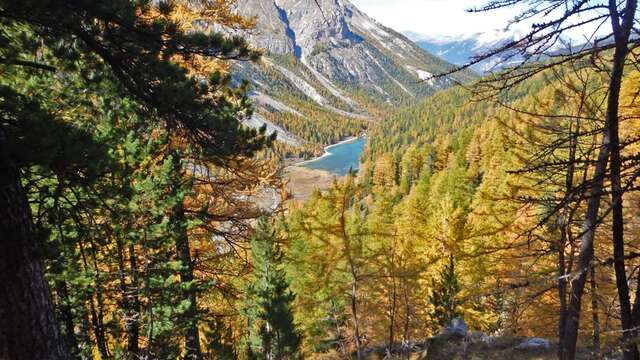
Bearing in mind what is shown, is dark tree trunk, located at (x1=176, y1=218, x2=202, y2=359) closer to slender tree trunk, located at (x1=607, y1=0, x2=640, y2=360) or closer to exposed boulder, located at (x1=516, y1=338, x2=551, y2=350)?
slender tree trunk, located at (x1=607, y1=0, x2=640, y2=360)

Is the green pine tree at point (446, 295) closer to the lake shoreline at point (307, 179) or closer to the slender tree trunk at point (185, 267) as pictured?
the slender tree trunk at point (185, 267)

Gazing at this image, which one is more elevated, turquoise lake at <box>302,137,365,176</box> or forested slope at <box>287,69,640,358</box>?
turquoise lake at <box>302,137,365,176</box>

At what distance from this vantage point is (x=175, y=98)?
544cm

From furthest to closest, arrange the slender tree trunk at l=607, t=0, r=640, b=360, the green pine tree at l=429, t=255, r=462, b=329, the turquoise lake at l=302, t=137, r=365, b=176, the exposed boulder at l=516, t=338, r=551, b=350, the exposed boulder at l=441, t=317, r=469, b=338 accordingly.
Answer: the turquoise lake at l=302, t=137, r=365, b=176, the green pine tree at l=429, t=255, r=462, b=329, the exposed boulder at l=441, t=317, r=469, b=338, the exposed boulder at l=516, t=338, r=551, b=350, the slender tree trunk at l=607, t=0, r=640, b=360

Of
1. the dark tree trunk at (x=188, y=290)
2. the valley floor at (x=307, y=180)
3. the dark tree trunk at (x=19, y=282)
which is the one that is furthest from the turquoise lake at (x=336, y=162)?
the dark tree trunk at (x=19, y=282)

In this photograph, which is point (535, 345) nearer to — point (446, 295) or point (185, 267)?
point (446, 295)

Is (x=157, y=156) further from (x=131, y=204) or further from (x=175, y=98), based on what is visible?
(x=175, y=98)

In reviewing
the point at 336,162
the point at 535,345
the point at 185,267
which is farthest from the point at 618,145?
the point at 336,162

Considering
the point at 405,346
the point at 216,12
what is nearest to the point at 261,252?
the point at 405,346

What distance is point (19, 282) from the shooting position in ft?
11.0

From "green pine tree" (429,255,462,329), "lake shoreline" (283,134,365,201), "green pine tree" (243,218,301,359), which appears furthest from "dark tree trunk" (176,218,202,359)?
"lake shoreline" (283,134,365,201)

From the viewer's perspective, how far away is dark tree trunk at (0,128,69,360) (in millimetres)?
3273

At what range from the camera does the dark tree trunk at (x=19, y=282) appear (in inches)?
129

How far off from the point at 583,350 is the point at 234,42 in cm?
1350
